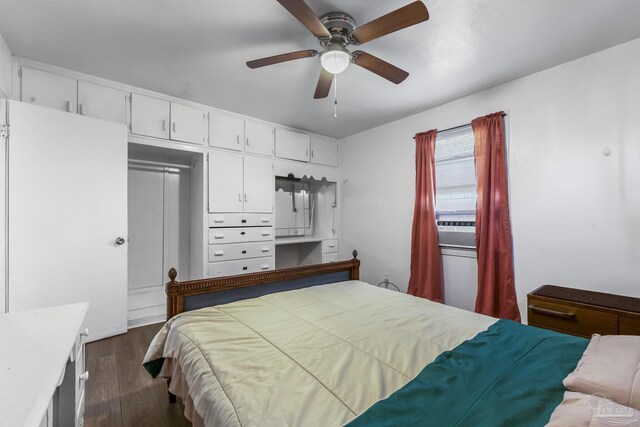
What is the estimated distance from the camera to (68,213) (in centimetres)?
235

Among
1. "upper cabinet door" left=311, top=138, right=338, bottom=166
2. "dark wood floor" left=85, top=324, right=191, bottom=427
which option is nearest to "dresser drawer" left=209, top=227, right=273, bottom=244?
"dark wood floor" left=85, top=324, right=191, bottom=427

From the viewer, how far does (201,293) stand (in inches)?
70.9

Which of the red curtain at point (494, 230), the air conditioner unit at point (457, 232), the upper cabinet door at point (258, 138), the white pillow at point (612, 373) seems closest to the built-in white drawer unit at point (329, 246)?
the upper cabinet door at point (258, 138)

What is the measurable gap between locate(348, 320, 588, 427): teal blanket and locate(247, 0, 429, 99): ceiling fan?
5.45 feet

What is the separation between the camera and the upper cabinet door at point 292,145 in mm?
3853

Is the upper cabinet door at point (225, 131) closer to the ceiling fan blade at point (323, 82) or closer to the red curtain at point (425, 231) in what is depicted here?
the ceiling fan blade at point (323, 82)

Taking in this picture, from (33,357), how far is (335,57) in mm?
2029

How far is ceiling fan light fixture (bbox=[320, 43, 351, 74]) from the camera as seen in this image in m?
1.81

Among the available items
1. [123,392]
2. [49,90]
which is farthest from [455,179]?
[49,90]

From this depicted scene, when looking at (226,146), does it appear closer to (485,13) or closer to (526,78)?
(485,13)

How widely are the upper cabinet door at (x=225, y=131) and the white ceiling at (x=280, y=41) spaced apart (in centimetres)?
40

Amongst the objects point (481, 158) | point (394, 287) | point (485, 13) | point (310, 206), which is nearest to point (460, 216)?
point (481, 158)

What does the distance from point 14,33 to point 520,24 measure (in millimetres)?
3594

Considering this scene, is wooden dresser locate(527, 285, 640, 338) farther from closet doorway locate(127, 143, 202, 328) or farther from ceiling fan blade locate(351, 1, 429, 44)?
closet doorway locate(127, 143, 202, 328)
